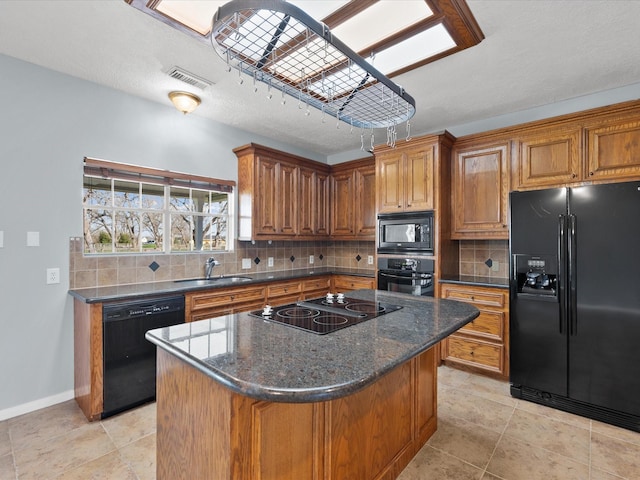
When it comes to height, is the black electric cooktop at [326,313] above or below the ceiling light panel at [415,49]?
below

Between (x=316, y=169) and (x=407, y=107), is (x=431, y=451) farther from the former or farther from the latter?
(x=316, y=169)

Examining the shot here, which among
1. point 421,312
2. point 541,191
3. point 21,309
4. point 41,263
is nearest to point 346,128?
point 541,191

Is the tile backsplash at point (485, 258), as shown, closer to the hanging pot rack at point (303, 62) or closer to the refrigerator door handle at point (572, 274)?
the refrigerator door handle at point (572, 274)

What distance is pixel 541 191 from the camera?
270 cm

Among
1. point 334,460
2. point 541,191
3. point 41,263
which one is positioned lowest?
point 334,460

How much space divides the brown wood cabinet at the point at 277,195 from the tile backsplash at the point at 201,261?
1.18 feet

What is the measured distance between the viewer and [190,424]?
1.31 meters

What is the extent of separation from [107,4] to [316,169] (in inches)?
113

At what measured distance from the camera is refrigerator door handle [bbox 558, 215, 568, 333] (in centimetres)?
258

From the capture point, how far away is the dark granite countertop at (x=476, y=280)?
3111 millimetres

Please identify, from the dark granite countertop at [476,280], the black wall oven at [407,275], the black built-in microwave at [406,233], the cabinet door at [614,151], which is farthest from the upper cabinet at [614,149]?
the black wall oven at [407,275]

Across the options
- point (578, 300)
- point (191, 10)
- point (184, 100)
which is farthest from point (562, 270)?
point (184, 100)

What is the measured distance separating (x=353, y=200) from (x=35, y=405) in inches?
148

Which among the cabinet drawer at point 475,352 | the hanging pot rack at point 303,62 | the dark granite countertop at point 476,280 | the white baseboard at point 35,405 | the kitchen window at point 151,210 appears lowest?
the white baseboard at point 35,405
